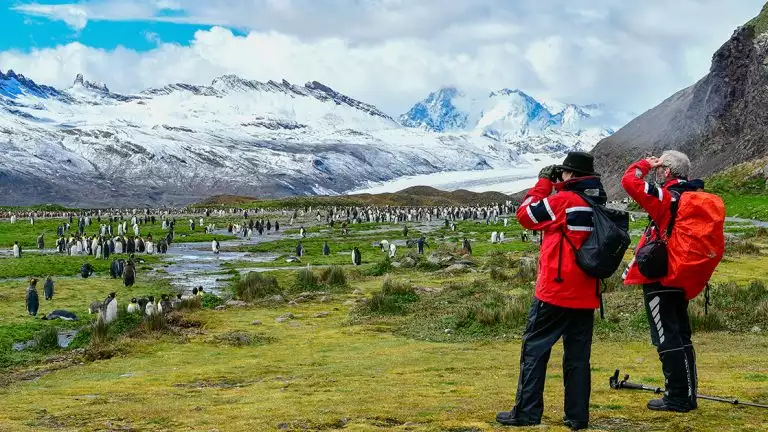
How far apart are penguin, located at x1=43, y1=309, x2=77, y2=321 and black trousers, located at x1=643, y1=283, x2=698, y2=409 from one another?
741 inches

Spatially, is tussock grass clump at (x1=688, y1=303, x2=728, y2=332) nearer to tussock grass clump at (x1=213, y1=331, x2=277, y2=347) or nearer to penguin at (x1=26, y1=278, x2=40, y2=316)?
tussock grass clump at (x1=213, y1=331, x2=277, y2=347)

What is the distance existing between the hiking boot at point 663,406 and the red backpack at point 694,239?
1.22 m

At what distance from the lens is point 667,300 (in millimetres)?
8172

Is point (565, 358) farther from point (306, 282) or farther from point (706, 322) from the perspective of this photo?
point (306, 282)

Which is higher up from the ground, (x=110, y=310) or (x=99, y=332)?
(x=110, y=310)

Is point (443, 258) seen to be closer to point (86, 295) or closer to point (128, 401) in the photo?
point (86, 295)

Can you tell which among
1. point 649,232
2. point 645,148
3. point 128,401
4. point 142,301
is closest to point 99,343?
point 142,301

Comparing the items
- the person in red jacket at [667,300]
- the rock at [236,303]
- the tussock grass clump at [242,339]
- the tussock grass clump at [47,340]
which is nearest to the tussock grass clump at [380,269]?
the rock at [236,303]

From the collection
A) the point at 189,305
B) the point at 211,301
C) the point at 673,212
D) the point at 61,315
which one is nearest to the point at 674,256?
the point at 673,212

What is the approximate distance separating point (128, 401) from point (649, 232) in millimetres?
7506

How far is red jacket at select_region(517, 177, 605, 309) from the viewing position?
7422mm

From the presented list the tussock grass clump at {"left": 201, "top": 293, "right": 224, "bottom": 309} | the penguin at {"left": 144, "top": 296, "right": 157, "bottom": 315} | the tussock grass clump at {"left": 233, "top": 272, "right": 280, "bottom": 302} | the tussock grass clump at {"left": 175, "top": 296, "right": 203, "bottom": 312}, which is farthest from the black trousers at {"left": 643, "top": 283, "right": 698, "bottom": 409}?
the tussock grass clump at {"left": 233, "top": 272, "right": 280, "bottom": 302}

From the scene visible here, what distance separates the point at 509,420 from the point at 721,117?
13811 centimetres

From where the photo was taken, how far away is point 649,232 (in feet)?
27.7
